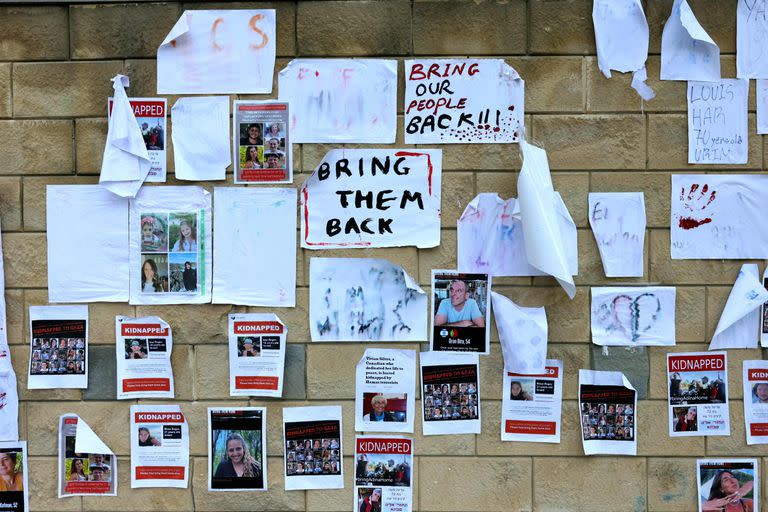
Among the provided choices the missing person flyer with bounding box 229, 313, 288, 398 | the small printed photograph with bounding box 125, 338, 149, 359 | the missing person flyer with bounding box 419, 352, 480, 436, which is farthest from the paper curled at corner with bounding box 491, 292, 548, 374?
the small printed photograph with bounding box 125, 338, 149, 359

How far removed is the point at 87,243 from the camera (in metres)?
3.02

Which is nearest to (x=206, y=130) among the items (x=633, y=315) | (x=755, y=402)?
(x=633, y=315)

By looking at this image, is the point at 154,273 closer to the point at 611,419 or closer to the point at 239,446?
the point at 239,446

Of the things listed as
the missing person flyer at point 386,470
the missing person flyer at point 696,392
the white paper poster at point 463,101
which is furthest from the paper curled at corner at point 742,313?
the missing person flyer at point 386,470

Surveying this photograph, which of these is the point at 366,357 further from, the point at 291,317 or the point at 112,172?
the point at 112,172

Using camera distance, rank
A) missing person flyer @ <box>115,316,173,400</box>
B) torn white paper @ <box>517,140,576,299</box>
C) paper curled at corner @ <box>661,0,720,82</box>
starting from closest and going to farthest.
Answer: torn white paper @ <box>517,140,576,299</box> → paper curled at corner @ <box>661,0,720,82</box> → missing person flyer @ <box>115,316,173,400</box>

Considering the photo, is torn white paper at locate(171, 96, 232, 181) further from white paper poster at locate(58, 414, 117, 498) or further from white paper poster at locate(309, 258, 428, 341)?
white paper poster at locate(58, 414, 117, 498)

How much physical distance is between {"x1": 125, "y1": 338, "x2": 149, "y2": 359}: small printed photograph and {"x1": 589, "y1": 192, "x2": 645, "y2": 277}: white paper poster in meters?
2.02

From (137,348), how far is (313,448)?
2.93 ft

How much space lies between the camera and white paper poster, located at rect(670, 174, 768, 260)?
2949 mm

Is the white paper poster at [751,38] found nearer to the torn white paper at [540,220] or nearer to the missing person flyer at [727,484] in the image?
the torn white paper at [540,220]

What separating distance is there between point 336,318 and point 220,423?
698mm

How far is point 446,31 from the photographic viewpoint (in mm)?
2939

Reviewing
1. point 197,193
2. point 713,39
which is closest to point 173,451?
point 197,193
